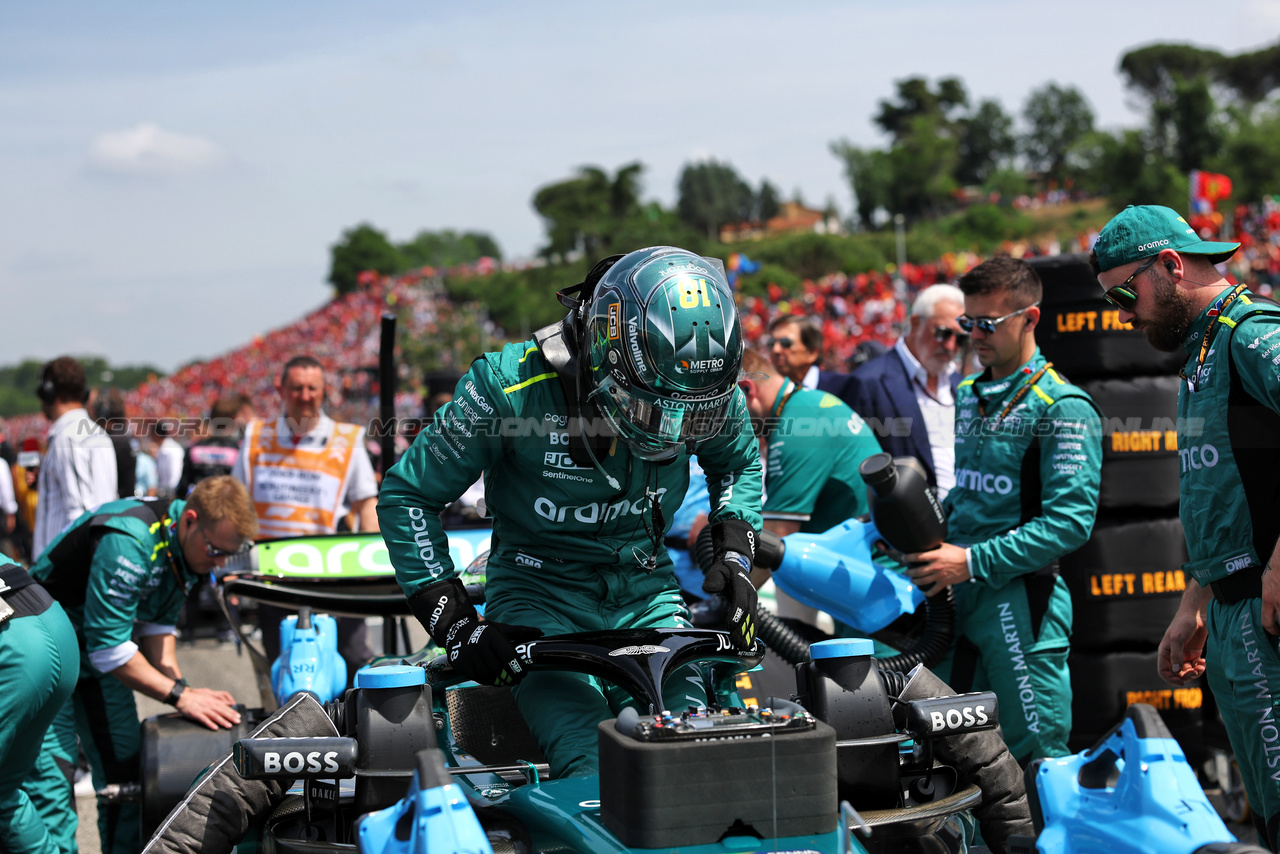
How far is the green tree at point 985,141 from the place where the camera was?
4961 inches

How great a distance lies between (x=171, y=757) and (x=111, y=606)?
0.87m

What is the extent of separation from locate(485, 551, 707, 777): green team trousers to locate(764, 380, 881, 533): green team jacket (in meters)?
1.90

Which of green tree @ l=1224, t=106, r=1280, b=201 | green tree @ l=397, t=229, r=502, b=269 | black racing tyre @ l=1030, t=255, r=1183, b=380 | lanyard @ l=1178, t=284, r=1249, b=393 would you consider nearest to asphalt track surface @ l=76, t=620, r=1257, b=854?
black racing tyre @ l=1030, t=255, r=1183, b=380

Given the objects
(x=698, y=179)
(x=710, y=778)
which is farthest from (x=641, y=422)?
(x=698, y=179)

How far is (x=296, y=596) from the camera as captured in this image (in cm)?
495

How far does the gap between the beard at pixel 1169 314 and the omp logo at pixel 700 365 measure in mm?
1438

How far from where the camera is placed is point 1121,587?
549 centimetres

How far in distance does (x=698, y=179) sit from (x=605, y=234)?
1880 inches

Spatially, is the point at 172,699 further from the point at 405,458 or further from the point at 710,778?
the point at 710,778

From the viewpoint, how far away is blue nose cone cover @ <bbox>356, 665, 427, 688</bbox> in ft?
9.12

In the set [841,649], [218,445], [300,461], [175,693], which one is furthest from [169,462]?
[841,649]

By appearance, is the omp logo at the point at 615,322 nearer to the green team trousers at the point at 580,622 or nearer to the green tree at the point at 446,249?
the green team trousers at the point at 580,622

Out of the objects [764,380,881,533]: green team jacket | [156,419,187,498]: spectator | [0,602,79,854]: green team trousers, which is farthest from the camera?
[156,419,187,498]: spectator

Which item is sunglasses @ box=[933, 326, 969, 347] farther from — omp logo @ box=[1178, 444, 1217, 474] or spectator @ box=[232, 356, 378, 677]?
spectator @ box=[232, 356, 378, 677]
